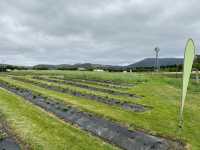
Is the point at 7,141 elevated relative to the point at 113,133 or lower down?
elevated

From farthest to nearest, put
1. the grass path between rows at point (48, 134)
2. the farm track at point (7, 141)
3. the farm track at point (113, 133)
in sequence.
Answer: the farm track at point (113, 133) < the grass path between rows at point (48, 134) < the farm track at point (7, 141)

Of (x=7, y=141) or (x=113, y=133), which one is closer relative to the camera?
(x=7, y=141)

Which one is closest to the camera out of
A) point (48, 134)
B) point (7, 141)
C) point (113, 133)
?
point (7, 141)

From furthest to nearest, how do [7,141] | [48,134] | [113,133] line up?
[113,133] → [48,134] → [7,141]

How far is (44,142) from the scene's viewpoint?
30.6 feet

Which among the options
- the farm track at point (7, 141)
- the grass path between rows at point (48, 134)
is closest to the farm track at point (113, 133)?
the grass path between rows at point (48, 134)

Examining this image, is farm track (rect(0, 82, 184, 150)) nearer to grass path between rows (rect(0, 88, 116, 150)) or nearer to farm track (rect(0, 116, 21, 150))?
grass path between rows (rect(0, 88, 116, 150))

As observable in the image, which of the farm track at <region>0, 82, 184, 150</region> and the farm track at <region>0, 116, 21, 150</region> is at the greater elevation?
the farm track at <region>0, 116, 21, 150</region>

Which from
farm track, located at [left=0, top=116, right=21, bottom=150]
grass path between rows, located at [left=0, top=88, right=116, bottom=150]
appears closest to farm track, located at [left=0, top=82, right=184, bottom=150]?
grass path between rows, located at [left=0, top=88, right=116, bottom=150]

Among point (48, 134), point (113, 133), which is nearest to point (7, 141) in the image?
point (48, 134)

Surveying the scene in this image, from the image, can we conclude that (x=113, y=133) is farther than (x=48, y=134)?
Yes

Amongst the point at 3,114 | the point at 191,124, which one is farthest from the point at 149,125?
the point at 3,114

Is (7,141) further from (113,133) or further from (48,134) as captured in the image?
(113,133)

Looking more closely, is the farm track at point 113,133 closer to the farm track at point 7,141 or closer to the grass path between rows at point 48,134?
the grass path between rows at point 48,134
